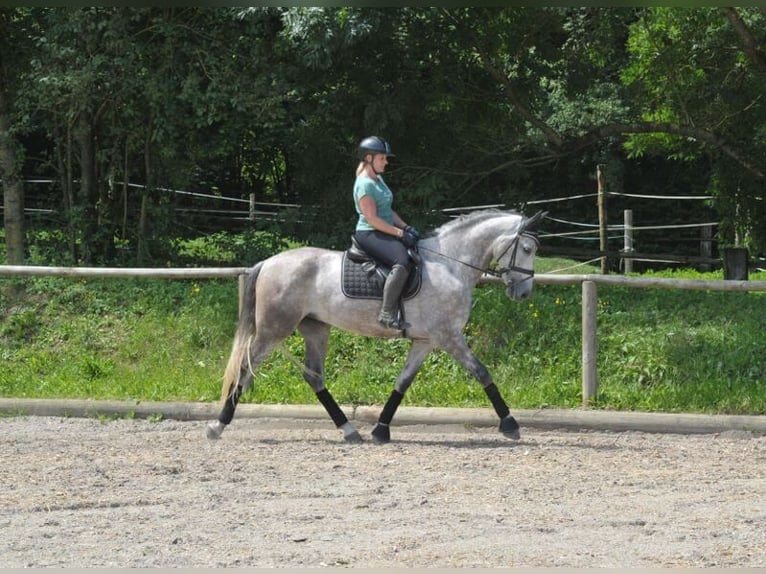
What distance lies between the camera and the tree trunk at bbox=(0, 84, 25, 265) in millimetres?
15279

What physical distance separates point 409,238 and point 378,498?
2.55 metres

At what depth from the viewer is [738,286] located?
9.14 meters

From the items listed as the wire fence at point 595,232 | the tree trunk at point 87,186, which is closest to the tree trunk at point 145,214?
the tree trunk at point 87,186

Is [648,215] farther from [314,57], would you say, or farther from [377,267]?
[377,267]

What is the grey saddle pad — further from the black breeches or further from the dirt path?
the dirt path

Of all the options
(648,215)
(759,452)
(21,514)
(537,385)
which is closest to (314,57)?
(537,385)

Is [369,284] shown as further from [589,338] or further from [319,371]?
[589,338]

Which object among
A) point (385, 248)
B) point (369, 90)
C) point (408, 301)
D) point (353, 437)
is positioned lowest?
point (353, 437)

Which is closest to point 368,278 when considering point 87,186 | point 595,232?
point 87,186

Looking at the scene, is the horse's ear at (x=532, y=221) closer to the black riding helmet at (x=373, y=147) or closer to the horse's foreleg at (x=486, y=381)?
the horse's foreleg at (x=486, y=381)

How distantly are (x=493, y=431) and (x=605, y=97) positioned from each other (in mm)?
13170

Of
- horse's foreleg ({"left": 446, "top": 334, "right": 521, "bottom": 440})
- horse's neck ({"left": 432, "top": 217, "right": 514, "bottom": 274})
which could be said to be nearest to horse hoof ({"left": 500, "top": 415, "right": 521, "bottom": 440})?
horse's foreleg ({"left": 446, "top": 334, "right": 521, "bottom": 440})

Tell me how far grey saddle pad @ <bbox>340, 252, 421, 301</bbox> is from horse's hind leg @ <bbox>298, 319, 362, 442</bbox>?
610mm

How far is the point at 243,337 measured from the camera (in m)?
8.72
